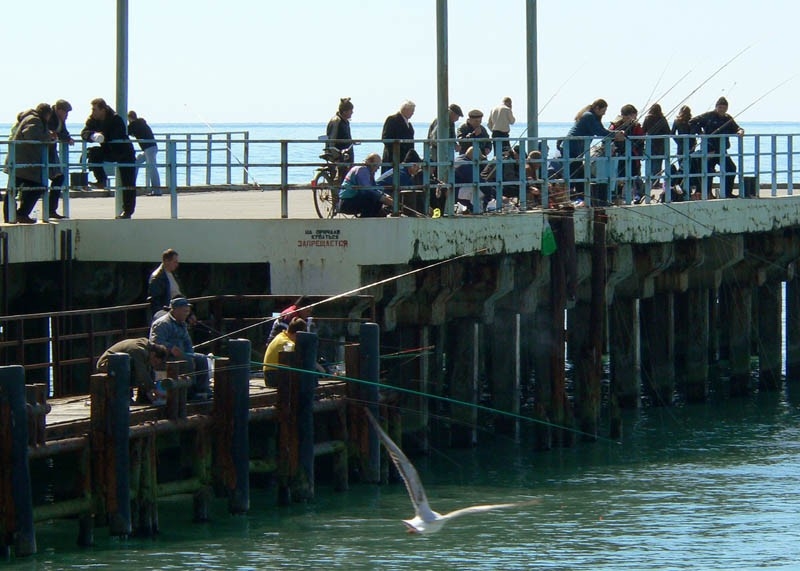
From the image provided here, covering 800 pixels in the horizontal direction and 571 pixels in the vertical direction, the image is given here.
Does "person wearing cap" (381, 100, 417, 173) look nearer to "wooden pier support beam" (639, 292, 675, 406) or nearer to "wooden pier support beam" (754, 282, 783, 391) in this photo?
"wooden pier support beam" (639, 292, 675, 406)

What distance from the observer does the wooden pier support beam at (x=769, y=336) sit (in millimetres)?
28781

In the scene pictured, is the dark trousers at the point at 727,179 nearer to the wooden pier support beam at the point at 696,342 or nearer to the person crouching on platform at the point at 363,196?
the wooden pier support beam at the point at 696,342

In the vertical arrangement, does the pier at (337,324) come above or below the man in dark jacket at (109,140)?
below

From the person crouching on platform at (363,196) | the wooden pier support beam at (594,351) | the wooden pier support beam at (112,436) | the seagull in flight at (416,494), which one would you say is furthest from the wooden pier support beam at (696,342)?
the wooden pier support beam at (112,436)

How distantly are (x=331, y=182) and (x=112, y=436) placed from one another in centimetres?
629

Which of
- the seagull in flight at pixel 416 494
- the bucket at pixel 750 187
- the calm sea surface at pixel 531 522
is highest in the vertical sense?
the bucket at pixel 750 187

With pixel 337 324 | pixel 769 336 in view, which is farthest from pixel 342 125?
pixel 769 336

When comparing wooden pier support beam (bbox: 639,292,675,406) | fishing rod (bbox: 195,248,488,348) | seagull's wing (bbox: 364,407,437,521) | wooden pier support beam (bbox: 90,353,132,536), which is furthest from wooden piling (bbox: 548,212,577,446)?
seagull's wing (bbox: 364,407,437,521)

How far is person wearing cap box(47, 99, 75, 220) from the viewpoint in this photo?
21.0 metres

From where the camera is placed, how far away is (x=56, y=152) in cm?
2184

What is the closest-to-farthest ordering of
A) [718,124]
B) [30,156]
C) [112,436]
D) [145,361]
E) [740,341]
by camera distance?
[112,436], [145,361], [30,156], [718,124], [740,341]

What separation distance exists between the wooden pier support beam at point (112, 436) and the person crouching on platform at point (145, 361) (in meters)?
0.68

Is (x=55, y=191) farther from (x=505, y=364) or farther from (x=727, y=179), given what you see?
(x=727, y=179)

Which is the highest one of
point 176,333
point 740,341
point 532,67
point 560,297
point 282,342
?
point 532,67
